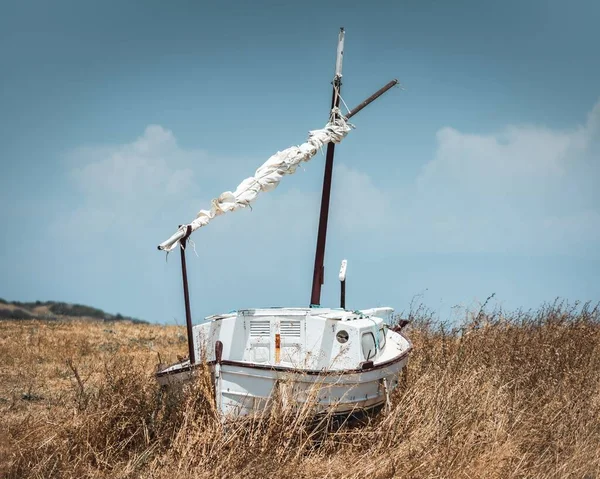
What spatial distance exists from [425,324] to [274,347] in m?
5.93

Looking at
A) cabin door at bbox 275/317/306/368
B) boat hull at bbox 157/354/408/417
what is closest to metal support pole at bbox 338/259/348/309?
cabin door at bbox 275/317/306/368

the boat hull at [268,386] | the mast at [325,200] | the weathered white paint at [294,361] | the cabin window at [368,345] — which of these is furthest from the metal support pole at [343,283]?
the boat hull at [268,386]

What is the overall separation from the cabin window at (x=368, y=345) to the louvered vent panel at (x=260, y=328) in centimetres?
148

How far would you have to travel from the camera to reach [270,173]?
12.4m

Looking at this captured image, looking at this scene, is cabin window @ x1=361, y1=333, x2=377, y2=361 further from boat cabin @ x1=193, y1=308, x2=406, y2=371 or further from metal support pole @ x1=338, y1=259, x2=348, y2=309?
metal support pole @ x1=338, y1=259, x2=348, y2=309

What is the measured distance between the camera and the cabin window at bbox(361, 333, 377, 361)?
435 inches

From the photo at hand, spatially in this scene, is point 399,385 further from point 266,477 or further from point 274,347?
point 266,477

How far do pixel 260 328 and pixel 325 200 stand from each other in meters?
4.92

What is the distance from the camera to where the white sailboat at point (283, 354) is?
9.71 metres

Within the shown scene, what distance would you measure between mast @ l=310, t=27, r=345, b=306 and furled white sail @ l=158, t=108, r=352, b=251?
445 mm

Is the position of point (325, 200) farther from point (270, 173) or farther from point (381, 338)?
point (381, 338)

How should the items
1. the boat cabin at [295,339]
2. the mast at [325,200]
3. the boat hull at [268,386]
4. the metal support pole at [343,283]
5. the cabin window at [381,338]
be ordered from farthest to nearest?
the metal support pole at [343,283] → the mast at [325,200] → the cabin window at [381,338] → the boat cabin at [295,339] → the boat hull at [268,386]

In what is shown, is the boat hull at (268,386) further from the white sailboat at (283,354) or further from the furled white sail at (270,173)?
the furled white sail at (270,173)

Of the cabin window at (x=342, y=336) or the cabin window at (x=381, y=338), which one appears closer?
the cabin window at (x=342, y=336)
